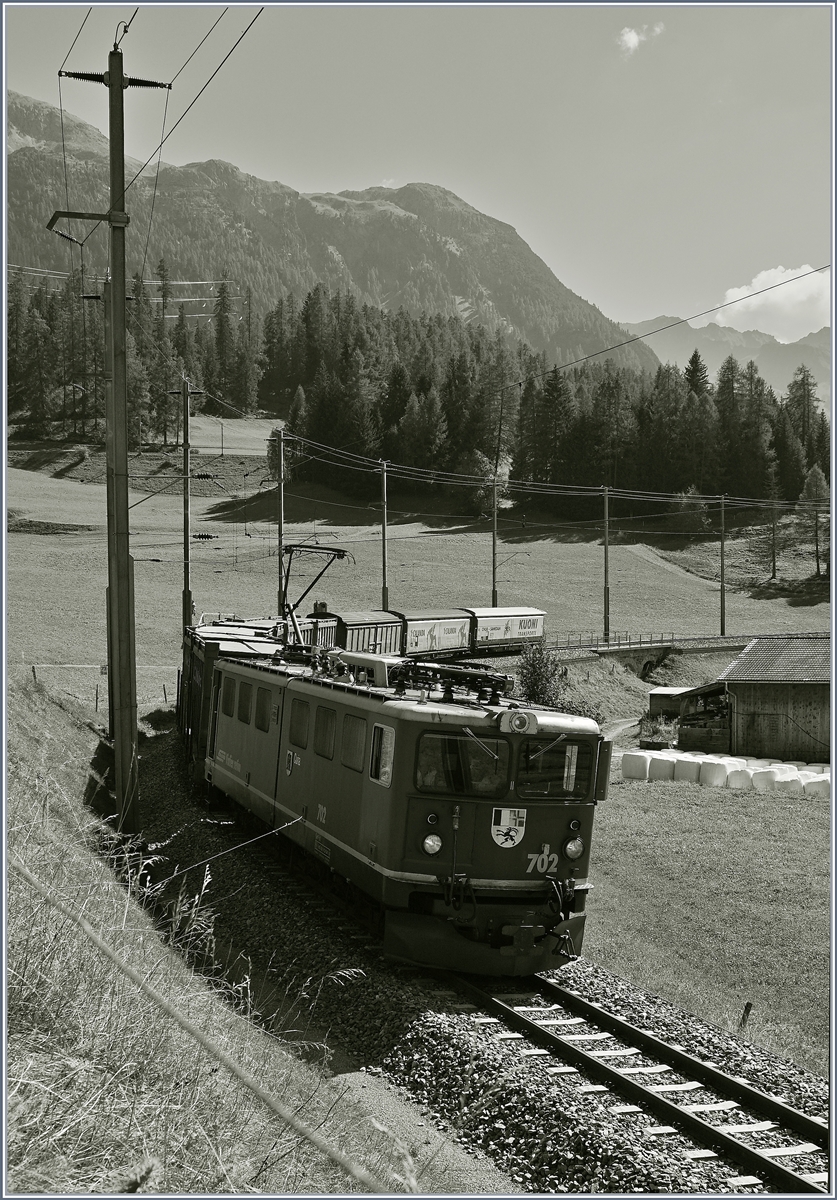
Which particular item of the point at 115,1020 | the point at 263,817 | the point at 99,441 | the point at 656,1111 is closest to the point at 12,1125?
the point at 115,1020

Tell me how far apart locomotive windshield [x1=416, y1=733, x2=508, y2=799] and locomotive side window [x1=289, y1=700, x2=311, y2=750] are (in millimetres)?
3168

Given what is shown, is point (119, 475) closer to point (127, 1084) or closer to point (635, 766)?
point (127, 1084)

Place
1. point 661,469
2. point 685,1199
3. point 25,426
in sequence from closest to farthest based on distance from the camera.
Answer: point 685,1199, point 661,469, point 25,426

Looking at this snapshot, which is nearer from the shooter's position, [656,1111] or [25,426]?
[656,1111]

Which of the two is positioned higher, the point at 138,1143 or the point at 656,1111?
the point at 138,1143

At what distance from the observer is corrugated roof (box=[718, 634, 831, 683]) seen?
37125 mm

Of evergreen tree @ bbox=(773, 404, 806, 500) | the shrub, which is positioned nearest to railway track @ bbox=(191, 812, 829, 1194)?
the shrub

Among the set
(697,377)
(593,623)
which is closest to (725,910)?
(593,623)

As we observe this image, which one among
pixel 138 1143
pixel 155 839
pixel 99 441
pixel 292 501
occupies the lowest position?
pixel 155 839

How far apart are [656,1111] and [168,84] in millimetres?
15259

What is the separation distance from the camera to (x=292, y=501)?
333 feet

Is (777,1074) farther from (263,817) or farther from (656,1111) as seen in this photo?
(263,817)

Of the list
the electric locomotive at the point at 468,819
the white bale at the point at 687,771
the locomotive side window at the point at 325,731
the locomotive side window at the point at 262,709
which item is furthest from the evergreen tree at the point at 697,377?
the electric locomotive at the point at 468,819

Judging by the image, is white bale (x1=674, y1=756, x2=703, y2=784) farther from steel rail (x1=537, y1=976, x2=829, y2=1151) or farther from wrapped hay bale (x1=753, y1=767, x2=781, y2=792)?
steel rail (x1=537, y1=976, x2=829, y2=1151)
